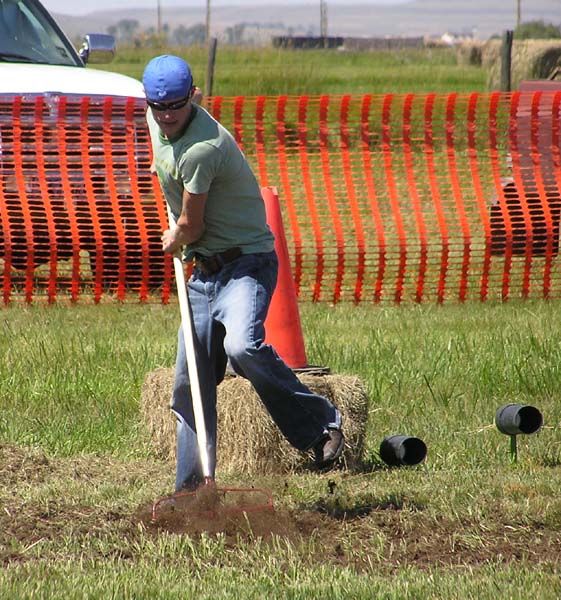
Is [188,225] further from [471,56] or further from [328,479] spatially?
[471,56]

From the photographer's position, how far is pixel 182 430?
5832mm

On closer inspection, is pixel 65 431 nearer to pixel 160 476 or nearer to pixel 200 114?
pixel 160 476

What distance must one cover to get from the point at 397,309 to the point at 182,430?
4.66 m

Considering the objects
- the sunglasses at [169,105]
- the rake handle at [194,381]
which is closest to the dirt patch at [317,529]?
the rake handle at [194,381]

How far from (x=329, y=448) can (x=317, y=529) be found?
61 cm

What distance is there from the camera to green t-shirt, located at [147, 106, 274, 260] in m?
5.39

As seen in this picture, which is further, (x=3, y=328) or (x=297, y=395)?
(x=3, y=328)

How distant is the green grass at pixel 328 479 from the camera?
16.0 feet

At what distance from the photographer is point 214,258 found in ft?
18.7

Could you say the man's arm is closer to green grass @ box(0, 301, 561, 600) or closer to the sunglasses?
the sunglasses

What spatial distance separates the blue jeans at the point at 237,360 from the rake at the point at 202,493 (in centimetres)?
11

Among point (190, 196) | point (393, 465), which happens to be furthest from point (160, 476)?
point (190, 196)

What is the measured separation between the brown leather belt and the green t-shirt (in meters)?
0.02

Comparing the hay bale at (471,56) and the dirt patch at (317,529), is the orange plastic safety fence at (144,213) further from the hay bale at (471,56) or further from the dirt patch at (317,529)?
the hay bale at (471,56)
